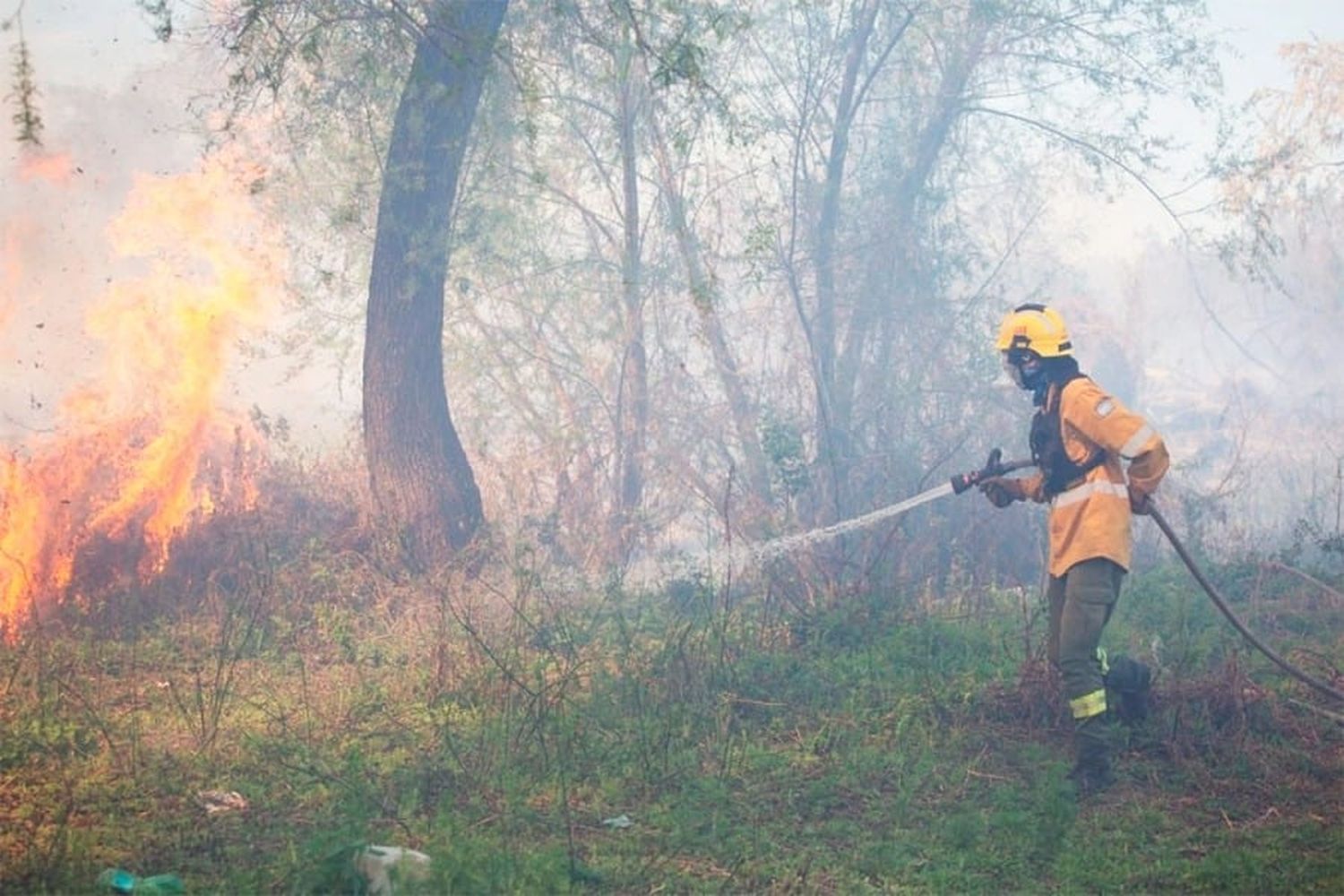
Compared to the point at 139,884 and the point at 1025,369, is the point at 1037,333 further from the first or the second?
the point at 139,884

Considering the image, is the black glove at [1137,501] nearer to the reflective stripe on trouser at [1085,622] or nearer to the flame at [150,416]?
the reflective stripe on trouser at [1085,622]

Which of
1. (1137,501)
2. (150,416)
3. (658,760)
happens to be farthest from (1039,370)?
(150,416)

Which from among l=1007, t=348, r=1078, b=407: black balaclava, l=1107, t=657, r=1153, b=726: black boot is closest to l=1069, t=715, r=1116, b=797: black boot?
l=1107, t=657, r=1153, b=726: black boot

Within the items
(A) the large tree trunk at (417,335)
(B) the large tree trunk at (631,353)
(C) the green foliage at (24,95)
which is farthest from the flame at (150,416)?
(B) the large tree trunk at (631,353)

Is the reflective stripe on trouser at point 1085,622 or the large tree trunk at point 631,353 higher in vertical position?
the large tree trunk at point 631,353

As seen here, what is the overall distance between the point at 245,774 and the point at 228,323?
580 centimetres

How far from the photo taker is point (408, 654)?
8.29 m

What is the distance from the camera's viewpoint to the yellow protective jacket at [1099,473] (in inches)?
235

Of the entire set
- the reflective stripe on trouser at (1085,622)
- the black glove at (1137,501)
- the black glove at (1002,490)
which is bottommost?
the reflective stripe on trouser at (1085,622)

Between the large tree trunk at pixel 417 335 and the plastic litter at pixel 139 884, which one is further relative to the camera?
the large tree trunk at pixel 417 335

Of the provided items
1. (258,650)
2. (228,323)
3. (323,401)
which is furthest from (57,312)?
(323,401)

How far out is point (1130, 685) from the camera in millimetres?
6461

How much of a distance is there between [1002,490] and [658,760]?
2.33 m

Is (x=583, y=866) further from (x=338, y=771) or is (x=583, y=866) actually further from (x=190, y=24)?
(x=190, y=24)
